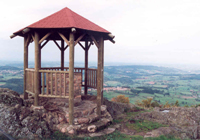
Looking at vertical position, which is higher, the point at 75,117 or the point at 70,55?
the point at 70,55

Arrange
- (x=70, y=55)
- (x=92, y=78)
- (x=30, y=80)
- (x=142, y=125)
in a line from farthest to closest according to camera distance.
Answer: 1. (x=92, y=78)
2. (x=30, y=80)
3. (x=142, y=125)
4. (x=70, y=55)

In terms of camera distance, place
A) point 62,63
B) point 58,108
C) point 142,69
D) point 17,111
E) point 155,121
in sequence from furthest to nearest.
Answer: point 142,69 → point 62,63 → point 155,121 → point 58,108 → point 17,111

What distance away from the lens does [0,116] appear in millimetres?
6949

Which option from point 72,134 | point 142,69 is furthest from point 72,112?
point 142,69

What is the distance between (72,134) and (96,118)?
1593 millimetres

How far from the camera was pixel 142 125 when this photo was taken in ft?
27.2

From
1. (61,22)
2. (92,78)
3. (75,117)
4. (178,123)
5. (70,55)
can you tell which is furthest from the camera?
(92,78)

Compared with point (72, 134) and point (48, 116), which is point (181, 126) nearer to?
point (72, 134)

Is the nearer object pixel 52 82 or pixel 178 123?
pixel 52 82

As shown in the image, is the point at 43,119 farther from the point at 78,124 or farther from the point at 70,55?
the point at 70,55

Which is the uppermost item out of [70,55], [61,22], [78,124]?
[61,22]

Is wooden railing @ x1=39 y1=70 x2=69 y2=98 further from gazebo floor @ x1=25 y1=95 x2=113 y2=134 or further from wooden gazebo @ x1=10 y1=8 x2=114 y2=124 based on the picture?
gazebo floor @ x1=25 y1=95 x2=113 y2=134

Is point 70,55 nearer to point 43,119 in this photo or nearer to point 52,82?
point 52,82

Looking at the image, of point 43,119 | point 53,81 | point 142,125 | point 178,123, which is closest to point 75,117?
point 43,119
